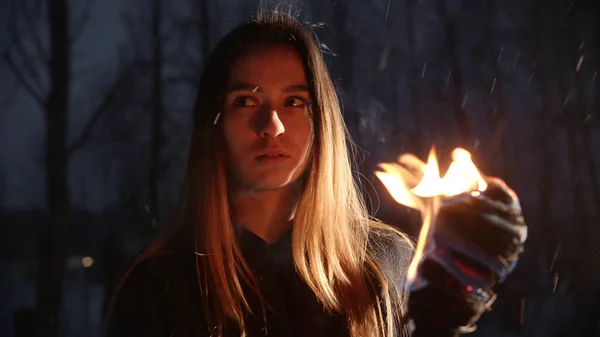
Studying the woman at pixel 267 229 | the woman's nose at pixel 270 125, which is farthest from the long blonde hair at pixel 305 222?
Result: the woman's nose at pixel 270 125

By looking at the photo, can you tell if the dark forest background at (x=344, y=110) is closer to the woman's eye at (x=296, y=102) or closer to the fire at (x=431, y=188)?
the woman's eye at (x=296, y=102)

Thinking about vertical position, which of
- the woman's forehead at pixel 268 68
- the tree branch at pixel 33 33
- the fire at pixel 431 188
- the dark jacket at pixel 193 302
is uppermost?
the tree branch at pixel 33 33

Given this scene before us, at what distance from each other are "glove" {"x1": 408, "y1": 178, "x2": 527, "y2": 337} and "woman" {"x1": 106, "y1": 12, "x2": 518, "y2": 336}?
1.03 ft

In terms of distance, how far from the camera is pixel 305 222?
117 centimetres

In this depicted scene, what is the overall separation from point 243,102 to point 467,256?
24.4 inches

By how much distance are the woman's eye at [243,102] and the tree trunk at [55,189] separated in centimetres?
135

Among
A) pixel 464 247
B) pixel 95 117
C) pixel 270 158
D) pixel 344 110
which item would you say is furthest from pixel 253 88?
pixel 95 117

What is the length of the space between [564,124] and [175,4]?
199 centimetres

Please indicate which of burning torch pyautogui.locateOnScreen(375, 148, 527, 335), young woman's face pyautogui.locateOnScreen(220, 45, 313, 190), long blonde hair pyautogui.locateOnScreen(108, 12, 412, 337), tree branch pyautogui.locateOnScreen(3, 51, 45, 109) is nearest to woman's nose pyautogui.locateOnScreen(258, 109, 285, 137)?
young woman's face pyautogui.locateOnScreen(220, 45, 313, 190)

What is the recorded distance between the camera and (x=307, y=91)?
1172mm

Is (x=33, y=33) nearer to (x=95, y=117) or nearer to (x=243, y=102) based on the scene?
(x=95, y=117)

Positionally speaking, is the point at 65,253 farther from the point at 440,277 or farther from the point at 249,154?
the point at 440,277

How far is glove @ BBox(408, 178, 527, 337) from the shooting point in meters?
0.73

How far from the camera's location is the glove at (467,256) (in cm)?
73
